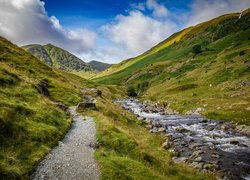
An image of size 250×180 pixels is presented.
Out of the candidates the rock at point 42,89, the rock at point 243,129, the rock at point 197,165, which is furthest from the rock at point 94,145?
the rock at point 243,129

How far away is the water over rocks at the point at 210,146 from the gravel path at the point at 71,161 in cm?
1248

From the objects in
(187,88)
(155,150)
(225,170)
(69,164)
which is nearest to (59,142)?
(69,164)

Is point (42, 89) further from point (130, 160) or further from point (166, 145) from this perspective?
point (130, 160)

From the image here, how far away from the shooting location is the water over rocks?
2927 centimetres

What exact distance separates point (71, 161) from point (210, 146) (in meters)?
23.7

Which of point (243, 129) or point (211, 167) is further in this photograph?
point (243, 129)

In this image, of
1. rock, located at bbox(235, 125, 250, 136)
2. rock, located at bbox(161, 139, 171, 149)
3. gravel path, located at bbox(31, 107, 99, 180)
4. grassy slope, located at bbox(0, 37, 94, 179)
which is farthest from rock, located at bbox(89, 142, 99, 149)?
rock, located at bbox(235, 125, 250, 136)

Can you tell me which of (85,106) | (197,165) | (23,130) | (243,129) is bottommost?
(197,165)

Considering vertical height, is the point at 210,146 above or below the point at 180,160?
above

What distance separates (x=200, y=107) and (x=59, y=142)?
50050 mm

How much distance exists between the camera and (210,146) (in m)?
37.6

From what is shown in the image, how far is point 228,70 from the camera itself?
3725 inches

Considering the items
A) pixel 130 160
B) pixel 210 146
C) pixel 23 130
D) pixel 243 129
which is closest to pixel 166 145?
pixel 210 146

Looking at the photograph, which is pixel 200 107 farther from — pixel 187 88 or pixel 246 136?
pixel 187 88
